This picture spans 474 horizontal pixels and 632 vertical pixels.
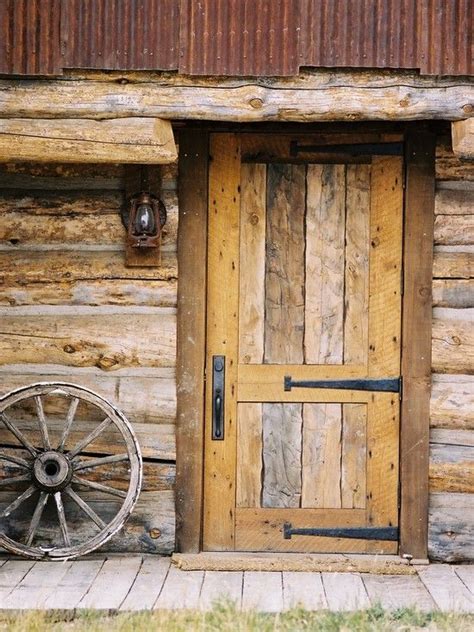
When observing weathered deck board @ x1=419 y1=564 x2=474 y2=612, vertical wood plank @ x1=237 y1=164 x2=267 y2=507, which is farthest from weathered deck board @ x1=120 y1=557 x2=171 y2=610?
weathered deck board @ x1=419 y1=564 x2=474 y2=612

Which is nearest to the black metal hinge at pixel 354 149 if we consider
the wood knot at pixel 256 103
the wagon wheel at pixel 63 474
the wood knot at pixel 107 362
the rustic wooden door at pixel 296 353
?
the rustic wooden door at pixel 296 353

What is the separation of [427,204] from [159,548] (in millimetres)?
2630

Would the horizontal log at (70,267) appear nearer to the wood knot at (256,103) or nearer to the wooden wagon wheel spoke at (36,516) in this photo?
the wood knot at (256,103)

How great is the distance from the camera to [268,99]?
20.0 ft

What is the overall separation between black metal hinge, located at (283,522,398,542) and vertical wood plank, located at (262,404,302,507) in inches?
6.3

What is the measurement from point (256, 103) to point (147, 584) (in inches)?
107

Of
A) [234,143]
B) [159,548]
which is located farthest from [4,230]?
[159,548]

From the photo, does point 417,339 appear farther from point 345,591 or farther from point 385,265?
point 345,591

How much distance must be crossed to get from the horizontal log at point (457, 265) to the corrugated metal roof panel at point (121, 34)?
1963mm

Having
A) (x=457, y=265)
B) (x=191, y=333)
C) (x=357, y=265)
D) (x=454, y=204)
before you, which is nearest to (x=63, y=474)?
(x=191, y=333)

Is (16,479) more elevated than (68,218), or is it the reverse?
(68,218)

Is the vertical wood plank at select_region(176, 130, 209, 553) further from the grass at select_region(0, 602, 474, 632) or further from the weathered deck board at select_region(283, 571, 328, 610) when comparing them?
the grass at select_region(0, 602, 474, 632)

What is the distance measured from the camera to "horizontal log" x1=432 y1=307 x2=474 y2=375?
260 inches

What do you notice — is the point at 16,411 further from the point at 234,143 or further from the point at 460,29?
the point at 460,29
